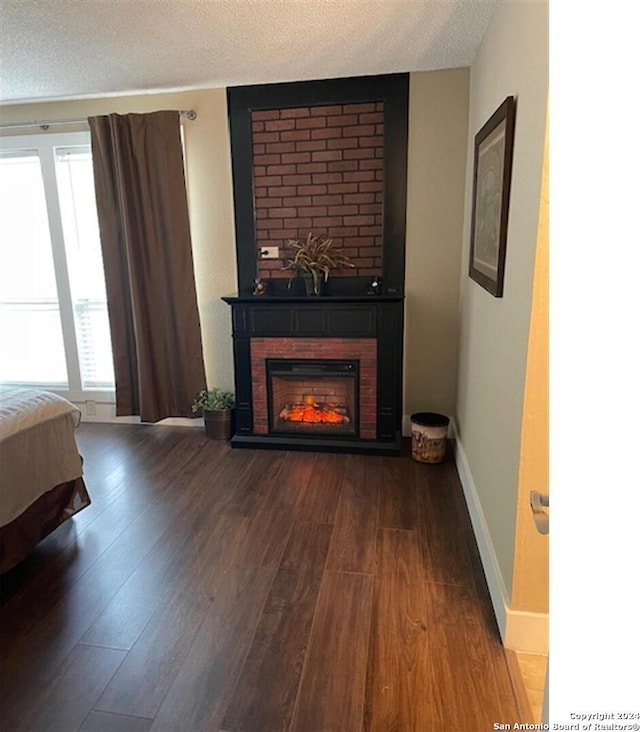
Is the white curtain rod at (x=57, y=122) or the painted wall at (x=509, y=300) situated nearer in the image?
the painted wall at (x=509, y=300)

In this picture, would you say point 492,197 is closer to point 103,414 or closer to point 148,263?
point 148,263

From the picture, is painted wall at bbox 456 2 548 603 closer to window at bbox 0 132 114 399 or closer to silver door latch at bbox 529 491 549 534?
silver door latch at bbox 529 491 549 534

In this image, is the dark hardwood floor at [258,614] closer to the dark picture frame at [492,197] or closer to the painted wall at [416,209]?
the painted wall at [416,209]

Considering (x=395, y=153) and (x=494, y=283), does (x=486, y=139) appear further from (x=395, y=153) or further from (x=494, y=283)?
(x=395, y=153)

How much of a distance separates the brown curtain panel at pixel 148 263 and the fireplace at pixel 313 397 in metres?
0.68

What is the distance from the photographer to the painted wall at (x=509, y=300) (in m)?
1.51

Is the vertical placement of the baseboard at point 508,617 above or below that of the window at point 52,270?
below

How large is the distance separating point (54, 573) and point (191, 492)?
2.78 feet

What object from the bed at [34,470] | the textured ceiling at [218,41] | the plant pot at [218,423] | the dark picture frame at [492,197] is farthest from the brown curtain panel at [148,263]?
the dark picture frame at [492,197]

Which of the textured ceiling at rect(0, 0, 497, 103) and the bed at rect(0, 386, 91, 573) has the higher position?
the textured ceiling at rect(0, 0, 497, 103)

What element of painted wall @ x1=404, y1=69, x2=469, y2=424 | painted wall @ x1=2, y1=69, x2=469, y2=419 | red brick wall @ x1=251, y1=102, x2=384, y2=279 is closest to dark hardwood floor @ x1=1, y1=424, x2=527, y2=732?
painted wall @ x1=404, y1=69, x2=469, y2=424

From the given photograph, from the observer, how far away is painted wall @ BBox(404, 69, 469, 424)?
319 cm
